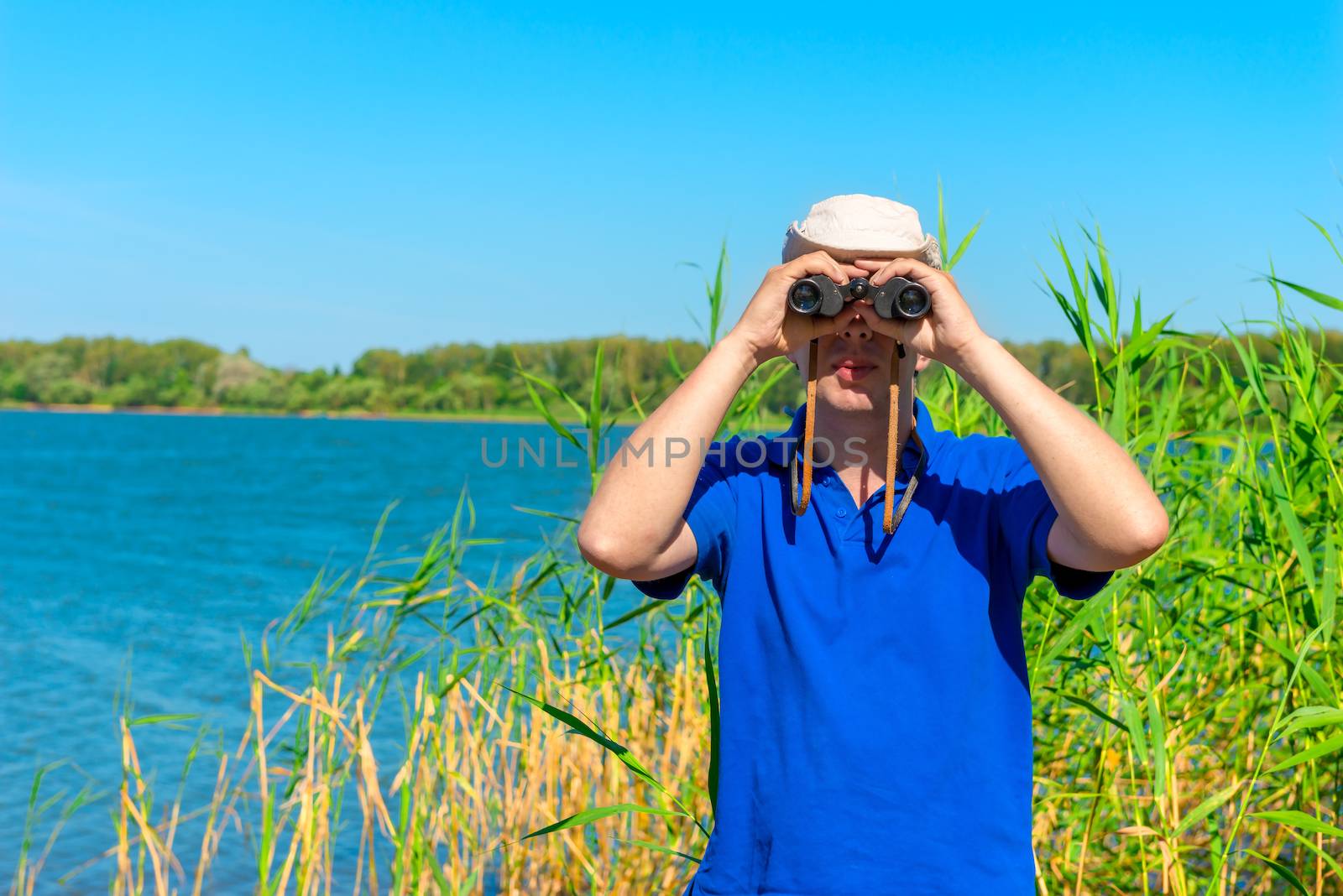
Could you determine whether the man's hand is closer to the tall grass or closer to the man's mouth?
the man's mouth

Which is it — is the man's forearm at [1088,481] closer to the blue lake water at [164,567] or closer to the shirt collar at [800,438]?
the shirt collar at [800,438]

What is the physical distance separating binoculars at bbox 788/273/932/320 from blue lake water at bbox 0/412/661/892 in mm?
1286

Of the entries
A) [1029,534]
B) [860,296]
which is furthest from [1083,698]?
[860,296]

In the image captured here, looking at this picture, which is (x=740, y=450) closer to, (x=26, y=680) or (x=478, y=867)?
(x=478, y=867)

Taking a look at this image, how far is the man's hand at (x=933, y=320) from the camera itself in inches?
63.8

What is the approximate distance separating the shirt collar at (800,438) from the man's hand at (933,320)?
0.44ft

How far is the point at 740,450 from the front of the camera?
6.04 ft

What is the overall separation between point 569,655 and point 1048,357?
3.06 meters

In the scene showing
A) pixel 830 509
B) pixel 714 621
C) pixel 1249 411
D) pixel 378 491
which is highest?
pixel 1249 411

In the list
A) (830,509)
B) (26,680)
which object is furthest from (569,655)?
(26,680)

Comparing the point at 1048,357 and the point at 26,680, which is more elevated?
the point at 1048,357

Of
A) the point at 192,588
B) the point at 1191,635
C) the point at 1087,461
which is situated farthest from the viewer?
the point at 192,588

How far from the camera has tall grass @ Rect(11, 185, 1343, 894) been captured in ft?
9.50

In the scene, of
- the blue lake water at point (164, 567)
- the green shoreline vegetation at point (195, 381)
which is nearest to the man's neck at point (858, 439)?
the blue lake water at point (164, 567)
